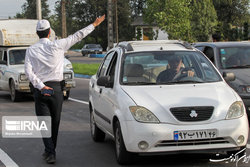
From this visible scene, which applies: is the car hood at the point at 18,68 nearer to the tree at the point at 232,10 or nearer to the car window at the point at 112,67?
the car window at the point at 112,67

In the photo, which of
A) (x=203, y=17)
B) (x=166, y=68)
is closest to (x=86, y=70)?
(x=166, y=68)

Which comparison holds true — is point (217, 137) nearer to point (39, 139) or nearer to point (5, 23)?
point (39, 139)

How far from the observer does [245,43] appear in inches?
486

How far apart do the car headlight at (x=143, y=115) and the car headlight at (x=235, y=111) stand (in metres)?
0.92

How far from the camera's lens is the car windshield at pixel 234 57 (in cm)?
1169

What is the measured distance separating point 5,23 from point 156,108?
13.6 m

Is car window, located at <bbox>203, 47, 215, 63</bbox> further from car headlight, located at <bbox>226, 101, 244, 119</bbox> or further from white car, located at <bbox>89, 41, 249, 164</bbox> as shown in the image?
car headlight, located at <bbox>226, 101, 244, 119</bbox>

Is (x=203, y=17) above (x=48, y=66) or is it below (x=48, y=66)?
below

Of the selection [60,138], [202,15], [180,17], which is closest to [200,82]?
[60,138]

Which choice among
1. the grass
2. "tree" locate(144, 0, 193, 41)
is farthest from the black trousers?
"tree" locate(144, 0, 193, 41)

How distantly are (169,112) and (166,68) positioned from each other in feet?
4.50

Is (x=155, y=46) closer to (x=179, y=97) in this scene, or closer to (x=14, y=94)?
(x=179, y=97)

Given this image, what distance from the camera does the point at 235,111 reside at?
6.81 metres

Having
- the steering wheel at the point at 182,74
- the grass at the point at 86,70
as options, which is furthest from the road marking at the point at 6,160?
the grass at the point at 86,70
